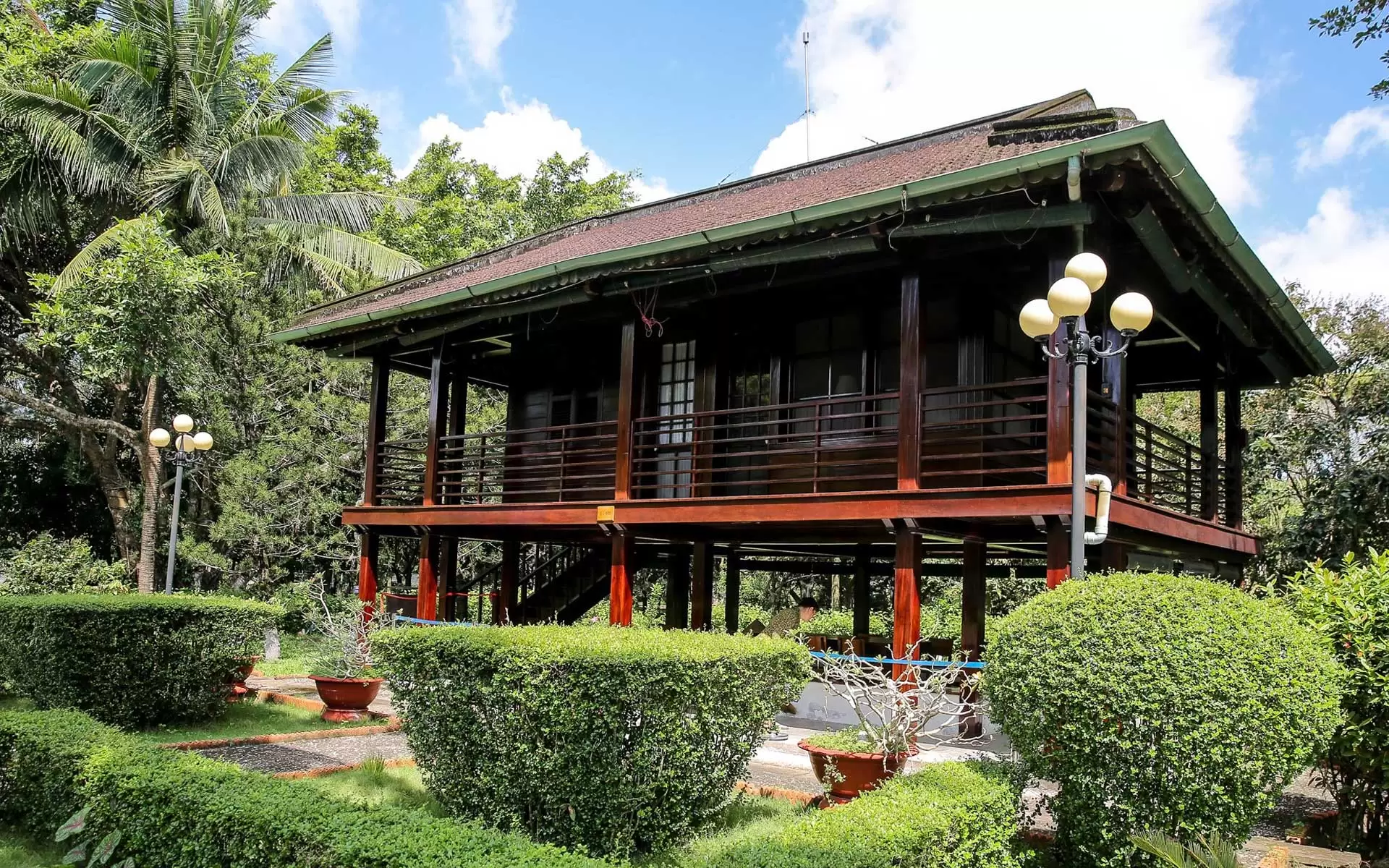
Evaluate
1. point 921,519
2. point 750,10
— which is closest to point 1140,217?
point 921,519

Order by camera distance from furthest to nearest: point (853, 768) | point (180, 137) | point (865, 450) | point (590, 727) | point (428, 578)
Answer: point (180, 137), point (428, 578), point (865, 450), point (853, 768), point (590, 727)

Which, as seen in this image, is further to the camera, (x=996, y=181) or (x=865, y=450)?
(x=865, y=450)

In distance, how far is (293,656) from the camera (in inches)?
684

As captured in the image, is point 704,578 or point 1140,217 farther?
point 704,578

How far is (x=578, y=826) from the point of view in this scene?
18.6ft

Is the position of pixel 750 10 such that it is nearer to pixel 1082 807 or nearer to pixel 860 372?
pixel 860 372

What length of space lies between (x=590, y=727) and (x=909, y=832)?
78.1 inches

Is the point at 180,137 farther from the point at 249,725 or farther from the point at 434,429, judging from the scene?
the point at 249,725

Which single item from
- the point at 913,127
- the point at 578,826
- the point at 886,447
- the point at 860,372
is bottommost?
the point at 578,826

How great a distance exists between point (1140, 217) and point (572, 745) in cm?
635

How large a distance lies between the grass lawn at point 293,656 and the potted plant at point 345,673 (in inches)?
16.7

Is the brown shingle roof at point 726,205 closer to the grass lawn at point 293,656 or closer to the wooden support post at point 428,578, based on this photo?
the wooden support post at point 428,578

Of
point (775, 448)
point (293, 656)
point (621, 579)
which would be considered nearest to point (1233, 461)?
point (775, 448)

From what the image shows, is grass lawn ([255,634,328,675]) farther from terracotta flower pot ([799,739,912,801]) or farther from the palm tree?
the palm tree
